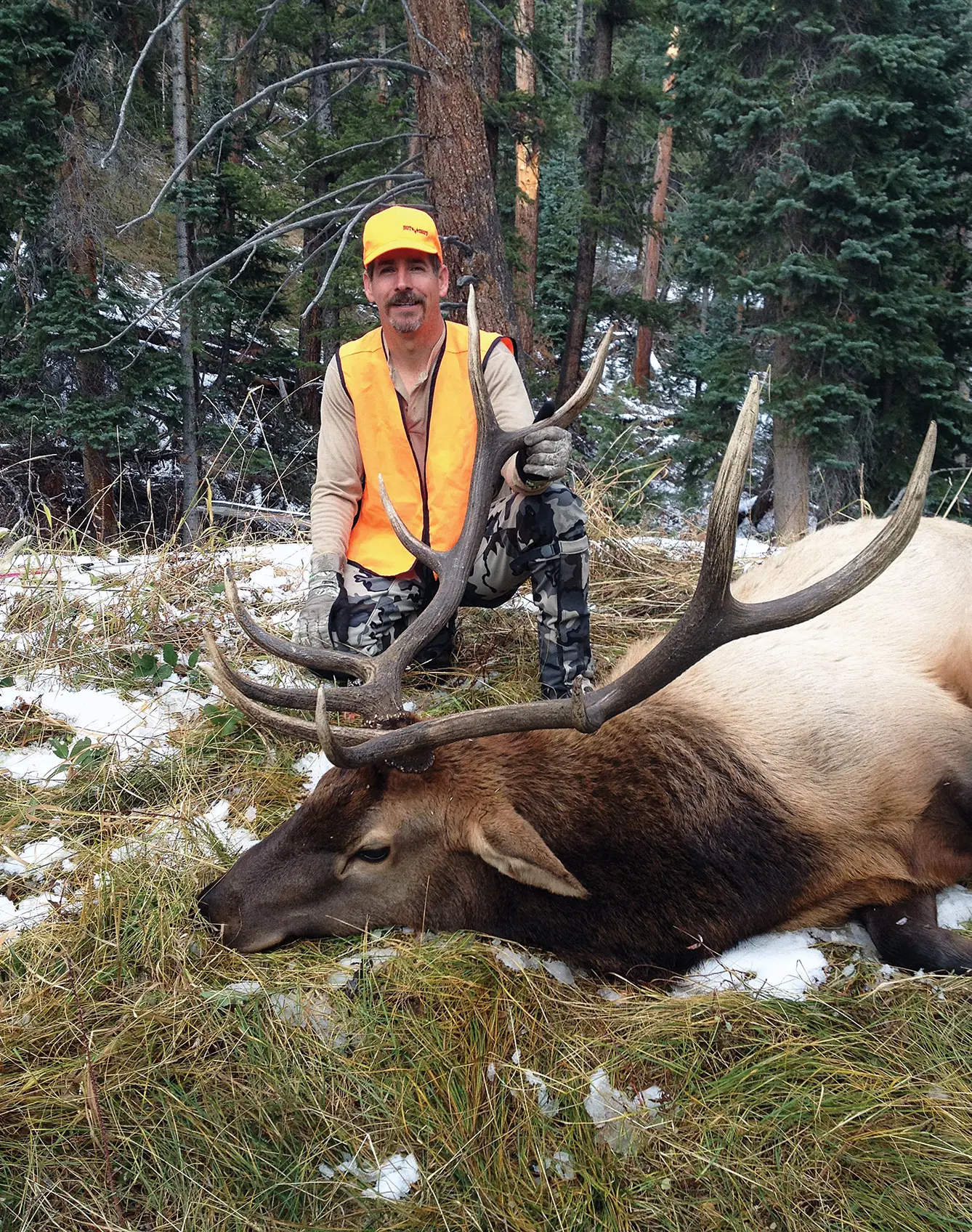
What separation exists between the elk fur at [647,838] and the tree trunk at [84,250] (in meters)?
9.16

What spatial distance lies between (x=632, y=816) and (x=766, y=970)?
574 millimetres

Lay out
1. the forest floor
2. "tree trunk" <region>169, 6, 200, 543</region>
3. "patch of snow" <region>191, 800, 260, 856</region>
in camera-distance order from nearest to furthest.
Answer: the forest floor → "patch of snow" <region>191, 800, 260, 856</region> → "tree trunk" <region>169, 6, 200, 543</region>

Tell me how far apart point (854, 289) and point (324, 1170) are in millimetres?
11835

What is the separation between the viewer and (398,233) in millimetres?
3643

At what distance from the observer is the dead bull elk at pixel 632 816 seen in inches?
101

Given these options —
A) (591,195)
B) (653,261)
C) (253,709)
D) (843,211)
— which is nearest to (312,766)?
(253,709)

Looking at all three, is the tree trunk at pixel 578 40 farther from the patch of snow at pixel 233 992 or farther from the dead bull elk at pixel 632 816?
the patch of snow at pixel 233 992

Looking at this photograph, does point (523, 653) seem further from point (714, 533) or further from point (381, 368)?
point (714, 533)

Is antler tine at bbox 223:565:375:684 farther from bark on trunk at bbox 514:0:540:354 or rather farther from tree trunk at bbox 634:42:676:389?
tree trunk at bbox 634:42:676:389

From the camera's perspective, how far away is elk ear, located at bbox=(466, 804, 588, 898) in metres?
2.50

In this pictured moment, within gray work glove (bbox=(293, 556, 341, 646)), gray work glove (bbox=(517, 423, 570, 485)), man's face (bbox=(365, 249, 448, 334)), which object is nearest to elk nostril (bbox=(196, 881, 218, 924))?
gray work glove (bbox=(293, 556, 341, 646))

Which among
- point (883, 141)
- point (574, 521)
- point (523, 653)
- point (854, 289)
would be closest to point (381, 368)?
point (574, 521)

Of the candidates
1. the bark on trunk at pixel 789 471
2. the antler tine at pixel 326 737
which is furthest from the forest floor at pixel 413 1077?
the bark on trunk at pixel 789 471

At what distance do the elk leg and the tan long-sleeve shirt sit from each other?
2352mm
